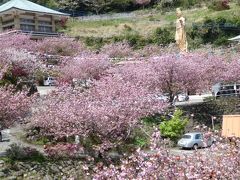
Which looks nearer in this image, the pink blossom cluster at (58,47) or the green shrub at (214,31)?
the pink blossom cluster at (58,47)

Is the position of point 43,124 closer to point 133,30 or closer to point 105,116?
point 105,116

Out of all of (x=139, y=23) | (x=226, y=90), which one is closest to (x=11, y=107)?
(x=226, y=90)

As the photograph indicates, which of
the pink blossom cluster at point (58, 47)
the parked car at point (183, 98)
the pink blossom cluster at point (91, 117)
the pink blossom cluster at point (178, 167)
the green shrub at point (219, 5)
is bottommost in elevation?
the parked car at point (183, 98)

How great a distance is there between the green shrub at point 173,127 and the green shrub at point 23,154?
25.6ft

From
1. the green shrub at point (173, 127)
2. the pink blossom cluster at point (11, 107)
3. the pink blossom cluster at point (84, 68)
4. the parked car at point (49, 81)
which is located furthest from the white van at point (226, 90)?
the pink blossom cluster at point (11, 107)

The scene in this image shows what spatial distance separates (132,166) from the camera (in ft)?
25.3

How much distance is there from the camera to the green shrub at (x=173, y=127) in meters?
24.6

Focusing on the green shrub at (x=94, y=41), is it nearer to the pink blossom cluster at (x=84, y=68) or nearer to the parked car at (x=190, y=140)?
the pink blossom cluster at (x=84, y=68)

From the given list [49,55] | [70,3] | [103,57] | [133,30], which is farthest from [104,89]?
[70,3]

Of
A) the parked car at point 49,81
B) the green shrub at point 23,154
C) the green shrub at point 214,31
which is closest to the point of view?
the green shrub at point 23,154

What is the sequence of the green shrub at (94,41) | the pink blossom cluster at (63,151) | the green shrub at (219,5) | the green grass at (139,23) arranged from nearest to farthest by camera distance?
1. the pink blossom cluster at (63,151)
2. the green shrub at (94,41)
3. the green grass at (139,23)
4. the green shrub at (219,5)

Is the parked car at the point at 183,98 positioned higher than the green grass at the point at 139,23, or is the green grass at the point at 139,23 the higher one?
the green grass at the point at 139,23

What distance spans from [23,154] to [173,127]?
931cm

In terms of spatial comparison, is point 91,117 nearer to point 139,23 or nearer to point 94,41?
point 94,41
